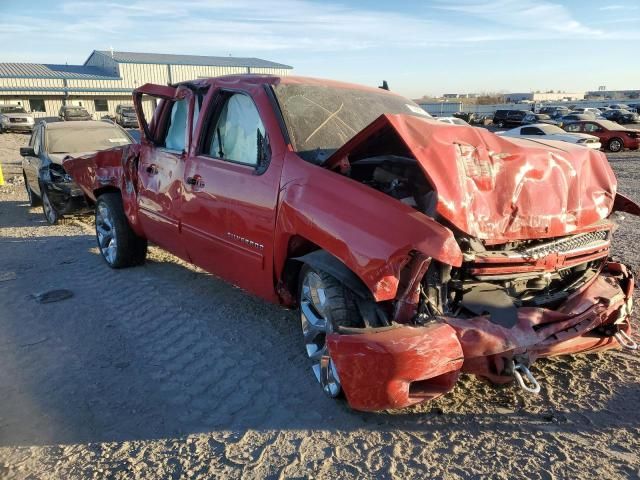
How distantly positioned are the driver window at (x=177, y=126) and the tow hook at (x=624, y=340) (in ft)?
12.0

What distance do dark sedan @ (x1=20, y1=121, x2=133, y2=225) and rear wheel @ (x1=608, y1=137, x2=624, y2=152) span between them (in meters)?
20.0

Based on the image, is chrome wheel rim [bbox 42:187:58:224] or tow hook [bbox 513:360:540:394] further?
chrome wheel rim [bbox 42:187:58:224]

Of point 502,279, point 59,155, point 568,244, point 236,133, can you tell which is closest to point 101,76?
point 59,155

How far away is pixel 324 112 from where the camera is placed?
12.9 feet

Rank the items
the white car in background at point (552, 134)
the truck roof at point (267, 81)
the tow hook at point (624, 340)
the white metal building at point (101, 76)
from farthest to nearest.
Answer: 1. the white metal building at point (101, 76)
2. the white car in background at point (552, 134)
3. the truck roof at point (267, 81)
4. the tow hook at point (624, 340)

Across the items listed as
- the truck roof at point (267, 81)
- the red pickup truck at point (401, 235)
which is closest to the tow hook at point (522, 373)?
the red pickup truck at point (401, 235)

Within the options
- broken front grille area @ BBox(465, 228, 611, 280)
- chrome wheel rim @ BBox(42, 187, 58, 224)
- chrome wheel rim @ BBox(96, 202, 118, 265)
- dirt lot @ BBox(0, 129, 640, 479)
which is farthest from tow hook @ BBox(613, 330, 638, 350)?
chrome wheel rim @ BBox(42, 187, 58, 224)

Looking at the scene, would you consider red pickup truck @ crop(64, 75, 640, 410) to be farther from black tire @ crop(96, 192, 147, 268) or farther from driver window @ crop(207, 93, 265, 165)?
black tire @ crop(96, 192, 147, 268)

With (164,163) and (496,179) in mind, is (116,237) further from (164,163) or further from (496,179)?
(496,179)

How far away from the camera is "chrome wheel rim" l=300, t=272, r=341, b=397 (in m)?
3.09

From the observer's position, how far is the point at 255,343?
156 inches

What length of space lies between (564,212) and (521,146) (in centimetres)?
48

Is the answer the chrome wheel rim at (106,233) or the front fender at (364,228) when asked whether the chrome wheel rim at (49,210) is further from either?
the front fender at (364,228)

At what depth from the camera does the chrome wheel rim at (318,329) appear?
3.09 meters
